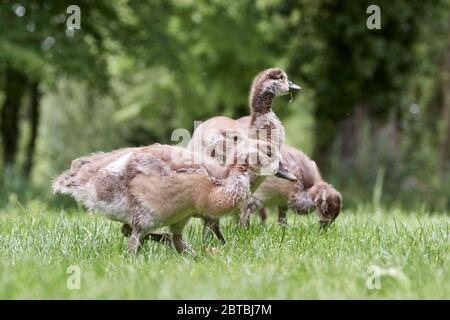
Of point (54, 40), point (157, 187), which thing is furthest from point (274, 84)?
point (54, 40)

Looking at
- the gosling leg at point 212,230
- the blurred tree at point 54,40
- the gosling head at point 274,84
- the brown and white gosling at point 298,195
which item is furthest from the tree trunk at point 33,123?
the gosling leg at point 212,230

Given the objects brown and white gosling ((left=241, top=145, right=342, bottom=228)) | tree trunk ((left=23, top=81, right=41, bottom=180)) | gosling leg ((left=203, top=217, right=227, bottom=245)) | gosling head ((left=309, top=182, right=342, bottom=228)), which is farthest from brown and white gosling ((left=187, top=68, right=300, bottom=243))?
tree trunk ((left=23, top=81, right=41, bottom=180))

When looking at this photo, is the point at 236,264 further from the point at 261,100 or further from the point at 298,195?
the point at 298,195

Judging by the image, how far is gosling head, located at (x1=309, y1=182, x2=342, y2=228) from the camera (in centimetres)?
783

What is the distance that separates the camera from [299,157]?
8.43 metres

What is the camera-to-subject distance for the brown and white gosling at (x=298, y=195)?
7848mm

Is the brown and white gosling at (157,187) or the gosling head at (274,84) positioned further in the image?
the gosling head at (274,84)

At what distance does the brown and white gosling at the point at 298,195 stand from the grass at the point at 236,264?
51 cm

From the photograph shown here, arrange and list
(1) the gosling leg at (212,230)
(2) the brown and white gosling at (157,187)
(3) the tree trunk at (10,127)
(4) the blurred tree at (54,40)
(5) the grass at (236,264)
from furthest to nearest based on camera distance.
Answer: (3) the tree trunk at (10,127) → (4) the blurred tree at (54,40) → (1) the gosling leg at (212,230) → (2) the brown and white gosling at (157,187) → (5) the grass at (236,264)

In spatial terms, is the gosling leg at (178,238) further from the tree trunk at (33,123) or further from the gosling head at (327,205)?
the tree trunk at (33,123)

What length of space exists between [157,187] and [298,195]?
110 inches

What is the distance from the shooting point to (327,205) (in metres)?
7.84

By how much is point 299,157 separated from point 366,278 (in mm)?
3773

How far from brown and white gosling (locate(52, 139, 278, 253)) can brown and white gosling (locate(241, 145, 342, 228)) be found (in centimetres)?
200
